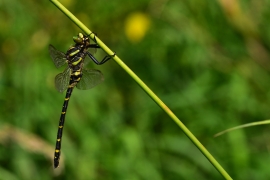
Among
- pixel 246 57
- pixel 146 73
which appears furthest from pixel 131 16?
pixel 246 57

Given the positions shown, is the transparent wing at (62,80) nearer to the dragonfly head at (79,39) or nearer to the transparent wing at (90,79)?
the transparent wing at (90,79)

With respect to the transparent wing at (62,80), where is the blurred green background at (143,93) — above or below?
below

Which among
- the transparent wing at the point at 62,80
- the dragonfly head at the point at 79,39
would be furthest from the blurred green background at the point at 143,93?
the dragonfly head at the point at 79,39

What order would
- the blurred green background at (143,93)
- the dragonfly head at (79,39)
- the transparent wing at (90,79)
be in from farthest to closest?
the blurred green background at (143,93) → the transparent wing at (90,79) → the dragonfly head at (79,39)

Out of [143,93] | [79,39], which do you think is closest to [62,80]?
[79,39]

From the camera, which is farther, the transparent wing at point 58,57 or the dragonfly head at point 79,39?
the transparent wing at point 58,57

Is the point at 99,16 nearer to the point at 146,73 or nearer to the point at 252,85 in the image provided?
the point at 146,73

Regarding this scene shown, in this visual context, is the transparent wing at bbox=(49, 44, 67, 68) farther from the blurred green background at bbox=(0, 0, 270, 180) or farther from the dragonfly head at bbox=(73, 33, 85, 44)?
the blurred green background at bbox=(0, 0, 270, 180)
